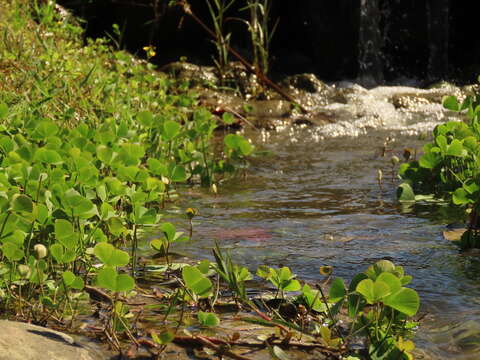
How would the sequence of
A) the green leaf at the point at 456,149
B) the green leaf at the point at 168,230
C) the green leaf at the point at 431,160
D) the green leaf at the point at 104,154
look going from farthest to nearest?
the green leaf at the point at 431,160 < the green leaf at the point at 456,149 < the green leaf at the point at 104,154 < the green leaf at the point at 168,230

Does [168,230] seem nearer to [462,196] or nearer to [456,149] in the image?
[462,196]

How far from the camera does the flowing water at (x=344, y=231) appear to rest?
8.10 feet

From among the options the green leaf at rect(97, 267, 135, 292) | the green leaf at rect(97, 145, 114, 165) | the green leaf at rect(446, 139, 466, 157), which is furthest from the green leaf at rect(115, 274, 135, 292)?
the green leaf at rect(446, 139, 466, 157)

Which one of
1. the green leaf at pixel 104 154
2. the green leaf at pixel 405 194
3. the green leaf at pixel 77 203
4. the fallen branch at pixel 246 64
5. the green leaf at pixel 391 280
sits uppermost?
the fallen branch at pixel 246 64

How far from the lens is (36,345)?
1.93 meters

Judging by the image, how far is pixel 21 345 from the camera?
6.24 ft

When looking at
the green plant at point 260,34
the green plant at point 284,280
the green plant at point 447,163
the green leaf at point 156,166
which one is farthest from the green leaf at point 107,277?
the green plant at point 260,34

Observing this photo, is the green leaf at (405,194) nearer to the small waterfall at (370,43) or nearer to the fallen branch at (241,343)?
the fallen branch at (241,343)

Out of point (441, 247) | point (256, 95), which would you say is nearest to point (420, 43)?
point (256, 95)

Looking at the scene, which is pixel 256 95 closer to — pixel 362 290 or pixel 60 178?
pixel 60 178

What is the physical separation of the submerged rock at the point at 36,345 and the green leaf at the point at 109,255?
0.22 metres

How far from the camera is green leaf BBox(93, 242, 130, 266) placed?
2102mm

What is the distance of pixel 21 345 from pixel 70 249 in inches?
17.9

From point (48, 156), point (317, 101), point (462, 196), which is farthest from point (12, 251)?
point (317, 101)
